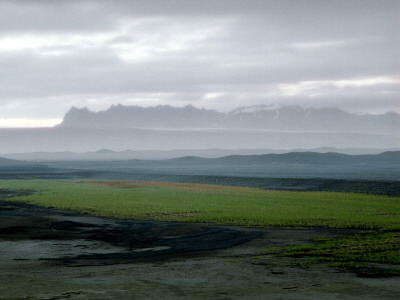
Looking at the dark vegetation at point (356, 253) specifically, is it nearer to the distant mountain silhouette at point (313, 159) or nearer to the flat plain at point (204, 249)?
the flat plain at point (204, 249)

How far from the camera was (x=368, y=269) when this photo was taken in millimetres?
21516

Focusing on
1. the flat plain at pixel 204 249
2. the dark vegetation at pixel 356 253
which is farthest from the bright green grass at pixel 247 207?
the dark vegetation at pixel 356 253

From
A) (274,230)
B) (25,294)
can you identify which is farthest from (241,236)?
(25,294)

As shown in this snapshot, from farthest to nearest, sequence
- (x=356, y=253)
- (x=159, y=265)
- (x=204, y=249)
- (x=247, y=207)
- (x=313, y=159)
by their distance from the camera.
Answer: (x=313, y=159)
(x=247, y=207)
(x=204, y=249)
(x=356, y=253)
(x=159, y=265)

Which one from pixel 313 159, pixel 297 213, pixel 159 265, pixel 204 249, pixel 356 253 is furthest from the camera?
pixel 313 159

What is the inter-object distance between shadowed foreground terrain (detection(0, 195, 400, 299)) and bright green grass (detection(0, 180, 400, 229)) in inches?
175

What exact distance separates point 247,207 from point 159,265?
28305 mm

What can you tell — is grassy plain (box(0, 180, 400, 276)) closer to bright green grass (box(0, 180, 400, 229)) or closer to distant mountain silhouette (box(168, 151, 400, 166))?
bright green grass (box(0, 180, 400, 229))

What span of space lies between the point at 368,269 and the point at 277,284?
4.92 meters

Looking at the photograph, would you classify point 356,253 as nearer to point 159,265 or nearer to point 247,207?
point 159,265

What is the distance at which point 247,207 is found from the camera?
2014 inches

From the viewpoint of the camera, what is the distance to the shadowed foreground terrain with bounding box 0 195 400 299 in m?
18.0

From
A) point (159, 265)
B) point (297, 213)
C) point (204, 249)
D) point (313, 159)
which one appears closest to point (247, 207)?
point (297, 213)

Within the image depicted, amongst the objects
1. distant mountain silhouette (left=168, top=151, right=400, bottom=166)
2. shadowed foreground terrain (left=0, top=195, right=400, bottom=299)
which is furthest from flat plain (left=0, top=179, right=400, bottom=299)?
distant mountain silhouette (left=168, top=151, right=400, bottom=166)
